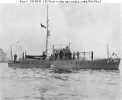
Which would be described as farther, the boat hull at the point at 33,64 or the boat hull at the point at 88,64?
the boat hull at the point at 33,64

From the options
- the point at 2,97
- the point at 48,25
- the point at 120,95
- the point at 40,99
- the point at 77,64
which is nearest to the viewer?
the point at 40,99

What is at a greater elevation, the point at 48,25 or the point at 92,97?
the point at 48,25

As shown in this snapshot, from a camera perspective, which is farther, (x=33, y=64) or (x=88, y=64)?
(x=33, y=64)

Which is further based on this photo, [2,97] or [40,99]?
[2,97]

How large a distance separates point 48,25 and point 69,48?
8079 mm

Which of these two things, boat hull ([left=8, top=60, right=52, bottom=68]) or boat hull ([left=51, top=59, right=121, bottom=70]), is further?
boat hull ([left=8, top=60, right=52, bottom=68])

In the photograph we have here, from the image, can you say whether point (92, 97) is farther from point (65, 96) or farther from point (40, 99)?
point (40, 99)

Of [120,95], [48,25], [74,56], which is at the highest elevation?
[48,25]

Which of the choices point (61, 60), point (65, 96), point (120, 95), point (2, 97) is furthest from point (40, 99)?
point (61, 60)

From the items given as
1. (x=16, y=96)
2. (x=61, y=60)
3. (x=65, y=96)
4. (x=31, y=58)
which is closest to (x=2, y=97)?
(x=16, y=96)

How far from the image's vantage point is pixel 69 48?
46.1 meters

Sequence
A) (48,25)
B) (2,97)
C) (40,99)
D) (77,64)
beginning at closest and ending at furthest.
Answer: (40,99)
(2,97)
(77,64)
(48,25)

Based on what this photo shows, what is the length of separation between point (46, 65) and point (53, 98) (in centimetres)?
3519

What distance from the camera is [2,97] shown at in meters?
12.8
